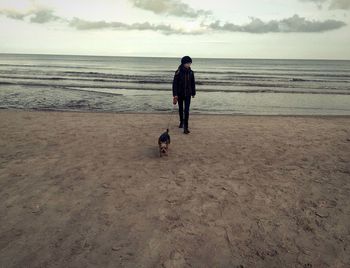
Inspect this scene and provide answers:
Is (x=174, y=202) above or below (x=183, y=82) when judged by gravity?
below

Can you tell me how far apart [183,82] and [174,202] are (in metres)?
4.51

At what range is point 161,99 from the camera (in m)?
19.0

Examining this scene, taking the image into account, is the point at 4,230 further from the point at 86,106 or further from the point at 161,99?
the point at 161,99

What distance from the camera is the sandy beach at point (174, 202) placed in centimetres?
348

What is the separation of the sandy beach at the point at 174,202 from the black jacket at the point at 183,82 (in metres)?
1.33

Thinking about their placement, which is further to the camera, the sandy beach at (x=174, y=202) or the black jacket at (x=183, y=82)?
the black jacket at (x=183, y=82)

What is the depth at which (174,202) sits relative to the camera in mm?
4633

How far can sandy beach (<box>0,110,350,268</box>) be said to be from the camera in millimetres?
3482

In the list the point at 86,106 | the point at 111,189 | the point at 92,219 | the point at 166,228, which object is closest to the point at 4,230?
the point at 92,219

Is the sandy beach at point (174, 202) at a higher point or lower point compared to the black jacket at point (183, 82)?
lower

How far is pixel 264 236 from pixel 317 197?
5.31 ft

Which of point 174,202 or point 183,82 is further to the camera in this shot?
point 183,82

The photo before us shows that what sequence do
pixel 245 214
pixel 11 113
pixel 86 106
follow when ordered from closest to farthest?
pixel 245 214, pixel 11 113, pixel 86 106

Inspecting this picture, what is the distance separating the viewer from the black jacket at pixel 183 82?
27.3ft
